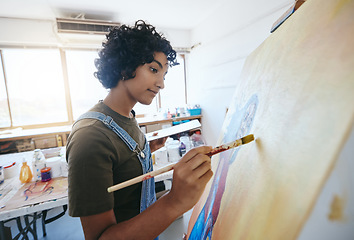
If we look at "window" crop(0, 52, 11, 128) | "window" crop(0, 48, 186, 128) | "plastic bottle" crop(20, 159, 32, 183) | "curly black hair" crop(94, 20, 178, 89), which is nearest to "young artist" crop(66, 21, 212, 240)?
"curly black hair" crop(94, 20, 178, 89)

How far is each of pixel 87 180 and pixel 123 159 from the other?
15cm

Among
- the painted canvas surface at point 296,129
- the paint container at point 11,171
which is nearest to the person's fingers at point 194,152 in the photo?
the painted canvas surface at point 296,129

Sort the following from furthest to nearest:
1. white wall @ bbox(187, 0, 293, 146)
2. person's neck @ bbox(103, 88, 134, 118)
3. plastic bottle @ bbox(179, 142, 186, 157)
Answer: white wall @ bbox(187, 0, 293, 146), plastic bottle @ bbox(179, 142, 186, 157), person's neck @ bbox(103, 88, 134, 118)

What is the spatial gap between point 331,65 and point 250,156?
0.92ft

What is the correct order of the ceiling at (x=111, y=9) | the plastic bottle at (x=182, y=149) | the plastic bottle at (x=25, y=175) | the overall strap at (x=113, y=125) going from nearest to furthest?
the overall strap at (x=113, y=125) < the plastic bottle at (x=25, y=175) < the plastic bottle at (x=182, y=149) < the ceiling at (x=111, y=9)

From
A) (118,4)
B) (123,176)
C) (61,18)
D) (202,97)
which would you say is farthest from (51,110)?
(123,176)

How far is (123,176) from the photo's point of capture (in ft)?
2.12

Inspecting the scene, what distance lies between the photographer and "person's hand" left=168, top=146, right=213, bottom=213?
1.63ft

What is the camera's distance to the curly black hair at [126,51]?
0.79m

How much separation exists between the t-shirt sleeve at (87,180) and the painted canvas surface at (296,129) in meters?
0.37

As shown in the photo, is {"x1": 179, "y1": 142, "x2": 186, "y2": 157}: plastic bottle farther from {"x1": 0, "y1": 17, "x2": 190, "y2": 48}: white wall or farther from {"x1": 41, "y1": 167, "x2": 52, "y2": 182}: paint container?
{"x1": 0, "y1": 17, "x2": 190, "y2": 48}: white wall

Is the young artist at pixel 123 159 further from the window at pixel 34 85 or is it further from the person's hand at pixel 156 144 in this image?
the window at pixel 34 85

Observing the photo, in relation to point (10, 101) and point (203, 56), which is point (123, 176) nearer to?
point (203, 56)

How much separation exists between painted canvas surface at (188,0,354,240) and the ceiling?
2613 mm
